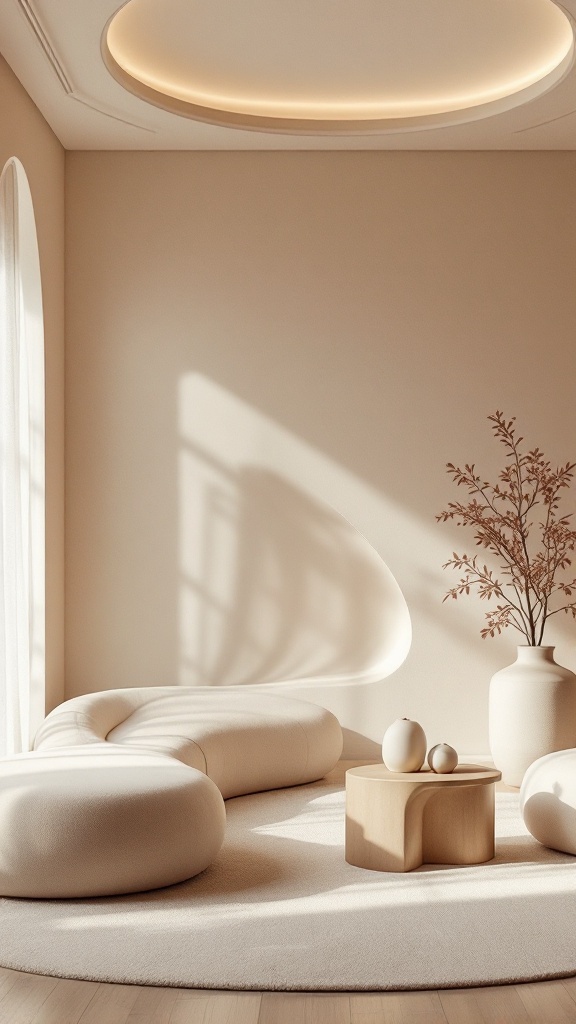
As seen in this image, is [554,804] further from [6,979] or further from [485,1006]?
[6,979]

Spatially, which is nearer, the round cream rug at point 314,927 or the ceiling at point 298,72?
the round cream rug at point 314,927

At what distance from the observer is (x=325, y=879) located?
156 inches

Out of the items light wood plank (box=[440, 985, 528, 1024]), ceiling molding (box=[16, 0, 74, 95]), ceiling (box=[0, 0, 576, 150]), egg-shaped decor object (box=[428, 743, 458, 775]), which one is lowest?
light wood plank (box=[440, 985, 528, 1024])

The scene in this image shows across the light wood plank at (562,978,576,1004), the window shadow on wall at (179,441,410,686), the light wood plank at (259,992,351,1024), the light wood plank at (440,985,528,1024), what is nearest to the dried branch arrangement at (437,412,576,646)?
the window shadow on wall at (179,441,410,686)

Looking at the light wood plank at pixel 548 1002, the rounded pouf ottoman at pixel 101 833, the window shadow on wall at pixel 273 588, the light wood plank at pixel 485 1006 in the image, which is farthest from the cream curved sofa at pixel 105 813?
the window shadow on wall at pixel 273 588

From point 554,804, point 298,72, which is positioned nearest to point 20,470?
point 298,72

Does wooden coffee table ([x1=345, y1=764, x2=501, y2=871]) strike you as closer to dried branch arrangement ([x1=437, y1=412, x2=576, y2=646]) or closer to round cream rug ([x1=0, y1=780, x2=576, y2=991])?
round cream rug ([x1=0, y1=780, x2=576, y2=991])

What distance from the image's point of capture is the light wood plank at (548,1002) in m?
2.72

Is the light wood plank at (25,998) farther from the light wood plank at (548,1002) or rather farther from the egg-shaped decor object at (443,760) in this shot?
the egg-shaped decor object at (443,760)

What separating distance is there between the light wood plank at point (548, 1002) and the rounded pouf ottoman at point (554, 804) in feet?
4.25

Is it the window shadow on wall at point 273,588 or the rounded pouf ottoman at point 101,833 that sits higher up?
the window shadow on wall at point 273,588

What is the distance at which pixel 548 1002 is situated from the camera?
2820 mm

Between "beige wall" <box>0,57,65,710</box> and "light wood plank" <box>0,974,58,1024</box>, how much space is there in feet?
10.5

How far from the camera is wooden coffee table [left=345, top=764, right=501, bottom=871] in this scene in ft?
13.3
